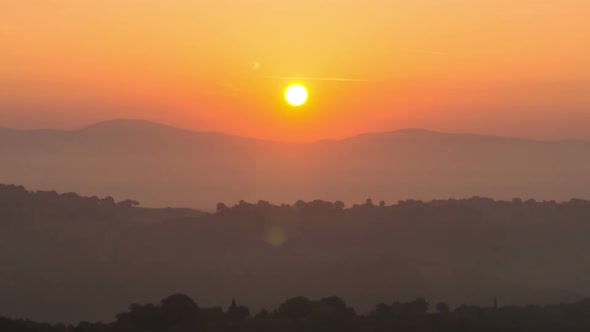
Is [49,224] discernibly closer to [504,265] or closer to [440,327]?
[504,265]

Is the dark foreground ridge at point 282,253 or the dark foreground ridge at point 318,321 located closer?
the dark foreground ridge at point 318,321

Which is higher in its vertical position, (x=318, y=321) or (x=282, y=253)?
(x=282, y=253)

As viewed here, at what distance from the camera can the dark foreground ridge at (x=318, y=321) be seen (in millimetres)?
45469

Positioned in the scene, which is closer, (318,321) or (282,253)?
(318,321)

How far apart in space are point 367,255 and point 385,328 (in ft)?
313

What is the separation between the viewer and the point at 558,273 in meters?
144

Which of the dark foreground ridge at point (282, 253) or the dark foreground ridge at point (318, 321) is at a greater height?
the dark foreground ridge at point (282, 253)

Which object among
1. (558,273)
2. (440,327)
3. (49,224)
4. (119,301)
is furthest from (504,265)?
(440,327)

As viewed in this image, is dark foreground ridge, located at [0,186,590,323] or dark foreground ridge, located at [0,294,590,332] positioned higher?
dark foreground ridge, located at [0,186,590,323]

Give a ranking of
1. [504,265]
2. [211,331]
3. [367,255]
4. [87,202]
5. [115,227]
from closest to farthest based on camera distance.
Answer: [211,331]
[367,255]
[504,265]
[115,227]
[87,202]

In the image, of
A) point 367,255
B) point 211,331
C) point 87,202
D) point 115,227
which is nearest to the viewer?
point 211,331

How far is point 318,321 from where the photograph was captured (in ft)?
155

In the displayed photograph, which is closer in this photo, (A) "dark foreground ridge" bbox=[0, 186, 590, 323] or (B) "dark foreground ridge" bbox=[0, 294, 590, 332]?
(B) "dark foreground ridge" bbox=[0, 294, 590, 332]

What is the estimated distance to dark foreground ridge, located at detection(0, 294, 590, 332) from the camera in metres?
45.5
